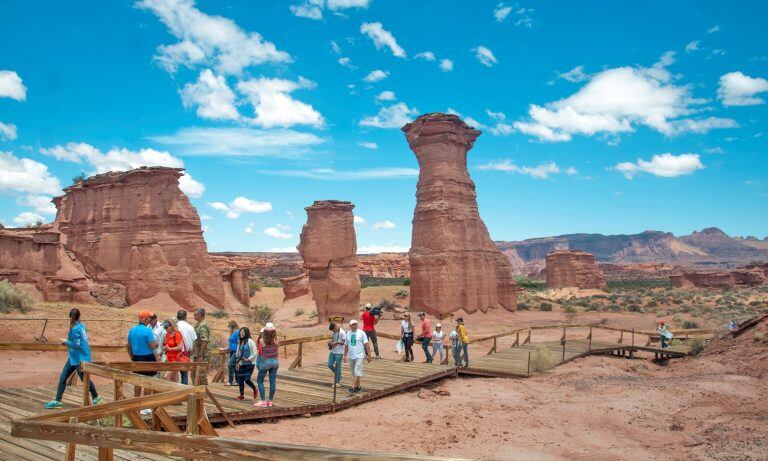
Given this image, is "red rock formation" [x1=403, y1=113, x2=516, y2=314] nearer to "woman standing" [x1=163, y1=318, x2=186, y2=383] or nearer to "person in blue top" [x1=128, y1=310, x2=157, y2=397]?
"woman standing" [x1=163, y1=318, x2=186, y2=383]

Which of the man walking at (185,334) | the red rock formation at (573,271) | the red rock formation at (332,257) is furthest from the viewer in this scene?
the red rock formation at (573,271)

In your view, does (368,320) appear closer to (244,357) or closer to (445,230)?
(244,357)

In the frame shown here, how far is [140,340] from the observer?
27.8 ft

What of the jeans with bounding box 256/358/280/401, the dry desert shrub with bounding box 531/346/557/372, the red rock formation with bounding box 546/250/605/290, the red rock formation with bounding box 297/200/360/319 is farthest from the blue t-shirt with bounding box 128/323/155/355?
the red rock formation with bounding box 546/250/605/290

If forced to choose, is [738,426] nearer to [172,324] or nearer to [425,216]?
[172,324]

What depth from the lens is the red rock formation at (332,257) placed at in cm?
3188

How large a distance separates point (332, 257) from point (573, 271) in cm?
4364

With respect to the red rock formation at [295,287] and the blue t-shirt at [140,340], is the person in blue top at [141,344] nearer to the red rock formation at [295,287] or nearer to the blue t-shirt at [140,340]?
the blue t-shirt at [140,340]

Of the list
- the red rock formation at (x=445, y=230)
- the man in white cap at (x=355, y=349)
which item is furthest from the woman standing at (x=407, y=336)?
the red rock formation at (x=445, y=230)

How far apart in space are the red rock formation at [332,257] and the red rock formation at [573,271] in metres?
42.1

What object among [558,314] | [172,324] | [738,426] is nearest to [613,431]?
[738,426]

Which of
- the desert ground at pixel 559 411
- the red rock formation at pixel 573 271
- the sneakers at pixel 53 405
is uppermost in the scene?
the red rock formation at pixel 573 271

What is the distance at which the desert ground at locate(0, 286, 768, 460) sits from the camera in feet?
30.8

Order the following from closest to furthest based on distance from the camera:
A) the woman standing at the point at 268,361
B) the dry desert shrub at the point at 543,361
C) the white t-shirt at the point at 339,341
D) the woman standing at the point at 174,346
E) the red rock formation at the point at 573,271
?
the woman standing at the point at 174,346 < the woman standing at the point at 268,361 < the white t-shirt at the point at 339,341 < the dry desert shrub at the point at 543,361 < the red rock formation at the point at 573,271
